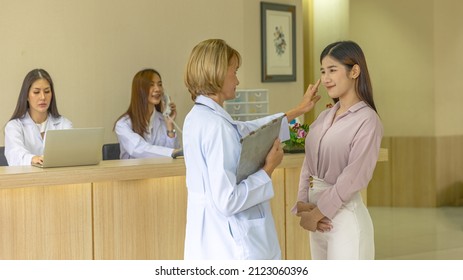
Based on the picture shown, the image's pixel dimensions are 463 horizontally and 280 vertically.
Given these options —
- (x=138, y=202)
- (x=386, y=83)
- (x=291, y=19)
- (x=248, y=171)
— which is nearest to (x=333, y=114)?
(x=248, y=171)

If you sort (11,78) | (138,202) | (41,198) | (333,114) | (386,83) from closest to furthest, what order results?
(333,114) < (41,198) < (138,202) < (11,78) < (386,83)

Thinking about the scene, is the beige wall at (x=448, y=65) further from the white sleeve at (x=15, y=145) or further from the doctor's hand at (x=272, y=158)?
the doctor's hand at (x=272, y=158)

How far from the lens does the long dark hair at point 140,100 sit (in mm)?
6543

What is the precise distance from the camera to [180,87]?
7.43 m

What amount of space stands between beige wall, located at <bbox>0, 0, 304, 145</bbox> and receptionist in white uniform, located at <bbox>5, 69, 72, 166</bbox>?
0.81 m

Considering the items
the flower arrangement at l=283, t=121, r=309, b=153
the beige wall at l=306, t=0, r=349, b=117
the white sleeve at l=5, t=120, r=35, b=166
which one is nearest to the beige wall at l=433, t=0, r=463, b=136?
the beige wall at l=306, t=0, r=349, b=117

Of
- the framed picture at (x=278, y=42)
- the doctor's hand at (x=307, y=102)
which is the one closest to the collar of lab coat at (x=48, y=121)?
the doctor's hand at (x=307, y=102)

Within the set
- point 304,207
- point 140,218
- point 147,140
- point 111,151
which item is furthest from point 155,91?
point 304,207

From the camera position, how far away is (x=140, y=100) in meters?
6.57

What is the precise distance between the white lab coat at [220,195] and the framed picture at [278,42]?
4942mm

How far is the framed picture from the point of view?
807 centimetres

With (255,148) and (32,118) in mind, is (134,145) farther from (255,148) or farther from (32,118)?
(255,148)

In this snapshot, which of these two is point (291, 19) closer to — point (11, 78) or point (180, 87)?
point (180, 87)

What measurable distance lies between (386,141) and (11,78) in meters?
6.10
